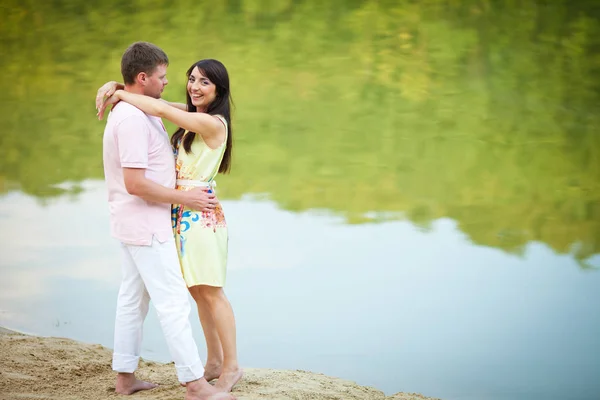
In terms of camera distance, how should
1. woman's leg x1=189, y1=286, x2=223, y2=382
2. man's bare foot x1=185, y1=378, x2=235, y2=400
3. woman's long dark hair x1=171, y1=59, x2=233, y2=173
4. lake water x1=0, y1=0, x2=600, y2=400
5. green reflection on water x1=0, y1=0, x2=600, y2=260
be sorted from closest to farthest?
man's bare foot x1=185, y1=378, x2=235, y2=400, woman's long dark hair x1=171, y1=59, x2=233, y2=173, woman's leg x1=189, y1=286, x2=223, y2=382, lake water x1=0, y1=0, x2=600, y2=400, green reflection on water x1=0, y1=0, x2=600, y2=260

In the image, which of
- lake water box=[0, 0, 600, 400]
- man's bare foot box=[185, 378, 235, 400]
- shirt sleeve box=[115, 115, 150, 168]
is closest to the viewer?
shirt sleeve box=[115, 115, 150, 168]

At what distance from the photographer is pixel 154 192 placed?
3.04 meters

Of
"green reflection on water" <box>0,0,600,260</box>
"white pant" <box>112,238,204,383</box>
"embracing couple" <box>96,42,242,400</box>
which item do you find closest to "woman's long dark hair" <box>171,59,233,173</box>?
"embracing couple" <box>96,42,242,400</box>

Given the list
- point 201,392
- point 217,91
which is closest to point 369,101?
point 217,91

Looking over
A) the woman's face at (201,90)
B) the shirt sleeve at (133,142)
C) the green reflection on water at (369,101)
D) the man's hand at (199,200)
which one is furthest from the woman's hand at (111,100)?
the green reflection on water at (369,101)

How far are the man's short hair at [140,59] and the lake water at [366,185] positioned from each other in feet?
8.04

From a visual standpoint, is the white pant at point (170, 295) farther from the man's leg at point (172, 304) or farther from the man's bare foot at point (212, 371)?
the man's bare foot at point (212, 371)

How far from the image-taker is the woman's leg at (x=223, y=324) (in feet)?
10.8

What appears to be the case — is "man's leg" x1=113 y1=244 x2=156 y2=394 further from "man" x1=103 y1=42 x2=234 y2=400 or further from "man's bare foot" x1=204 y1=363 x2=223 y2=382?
"man's bare foot" x1=204 y1=363 x2=223 y2=382

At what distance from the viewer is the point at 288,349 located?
540 centimetres

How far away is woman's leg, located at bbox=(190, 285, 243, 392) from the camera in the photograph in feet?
10.8

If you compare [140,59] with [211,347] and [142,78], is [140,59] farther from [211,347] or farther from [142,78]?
[211,347]

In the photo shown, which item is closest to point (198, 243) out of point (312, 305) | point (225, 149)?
point (225, 149)

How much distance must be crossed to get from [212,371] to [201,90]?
3.80ft
